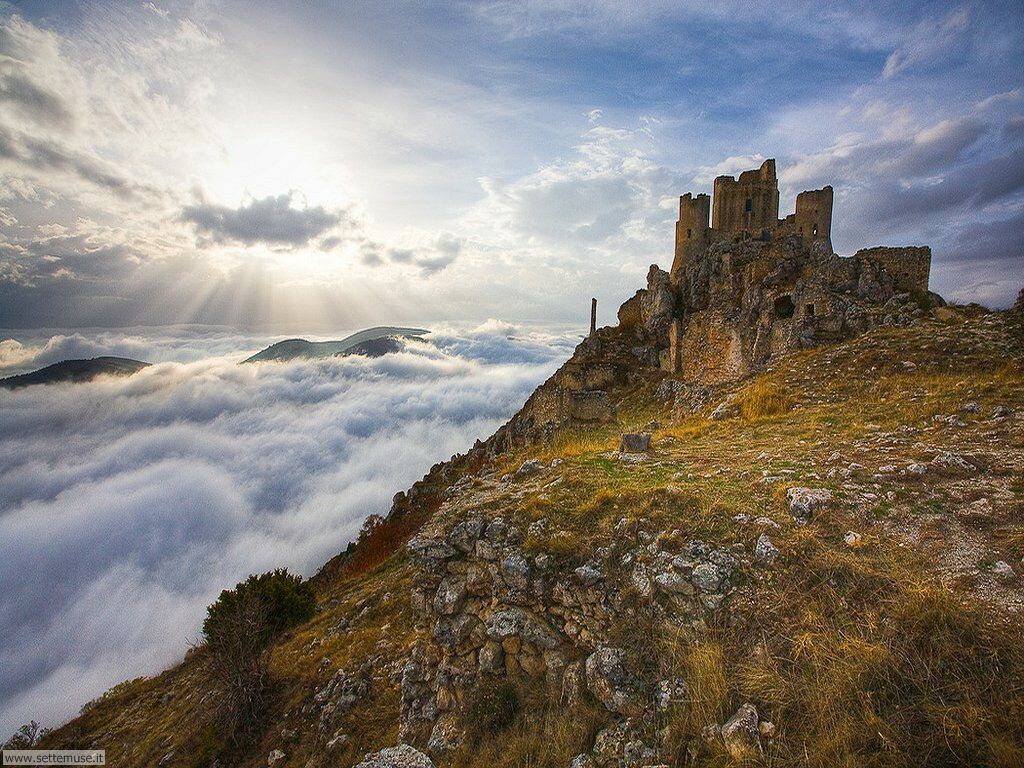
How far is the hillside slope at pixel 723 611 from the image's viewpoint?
3.37 metres

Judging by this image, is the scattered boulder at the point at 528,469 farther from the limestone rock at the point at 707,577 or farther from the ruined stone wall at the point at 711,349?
the ruined stone wall at the point at 711,349

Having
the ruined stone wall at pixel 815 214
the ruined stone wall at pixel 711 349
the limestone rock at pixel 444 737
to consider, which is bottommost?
the limestone rock at pixel 444 737

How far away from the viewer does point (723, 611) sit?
4.42 meters

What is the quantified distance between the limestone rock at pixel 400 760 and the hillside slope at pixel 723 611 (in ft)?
3.36

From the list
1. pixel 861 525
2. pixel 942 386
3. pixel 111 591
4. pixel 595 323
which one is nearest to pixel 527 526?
pixel 861 525

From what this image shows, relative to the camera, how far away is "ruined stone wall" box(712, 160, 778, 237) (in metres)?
39.6

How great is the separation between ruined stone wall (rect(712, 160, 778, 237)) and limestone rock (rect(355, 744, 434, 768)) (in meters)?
45.4

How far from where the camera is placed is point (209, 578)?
112 metres

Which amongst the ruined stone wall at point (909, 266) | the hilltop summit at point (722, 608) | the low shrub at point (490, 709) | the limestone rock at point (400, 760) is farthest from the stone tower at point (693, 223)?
the limestone rock at point (400, 760)

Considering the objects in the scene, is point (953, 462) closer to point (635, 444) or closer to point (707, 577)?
point (707, 577)

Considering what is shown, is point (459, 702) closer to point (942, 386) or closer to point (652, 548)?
point (652, 548)

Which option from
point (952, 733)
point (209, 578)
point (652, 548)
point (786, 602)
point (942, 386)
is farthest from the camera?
point (209, 578)

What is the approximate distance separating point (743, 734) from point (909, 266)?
2568 cm

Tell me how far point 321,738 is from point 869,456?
11320mm
